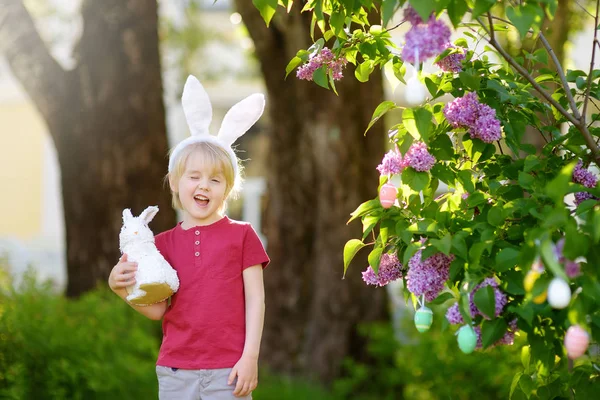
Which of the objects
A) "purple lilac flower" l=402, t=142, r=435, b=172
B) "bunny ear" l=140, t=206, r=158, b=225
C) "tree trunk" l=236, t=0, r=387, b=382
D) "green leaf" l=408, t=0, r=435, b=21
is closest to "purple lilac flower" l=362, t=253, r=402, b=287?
"purple lilac flower" l=402, t=142, r=435, b=172

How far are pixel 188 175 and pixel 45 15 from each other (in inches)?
375

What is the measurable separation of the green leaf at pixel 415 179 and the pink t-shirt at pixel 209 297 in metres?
0.61

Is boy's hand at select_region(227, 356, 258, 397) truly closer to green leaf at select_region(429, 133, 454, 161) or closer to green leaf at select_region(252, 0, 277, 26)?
green leaf at select_region(429, 133, 454, 161)

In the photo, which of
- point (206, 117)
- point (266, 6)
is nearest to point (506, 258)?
point (266, 6)

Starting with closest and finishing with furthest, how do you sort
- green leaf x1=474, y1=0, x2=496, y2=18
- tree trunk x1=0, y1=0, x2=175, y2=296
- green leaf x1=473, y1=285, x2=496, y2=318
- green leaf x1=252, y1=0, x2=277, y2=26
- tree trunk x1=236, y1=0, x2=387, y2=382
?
1. green leaf x1=474, y1=0, x2=496, y2=18
2. green leaf x1=473, y1=285, x2=496, y2=318
3. green leaf x1=252, y1=0, x2=277, y2=26
4. tree trunk x1=236, y1=0, x2=387, y2=382
5. tree trunk x1=0, y1=0, x2=175, y2=296

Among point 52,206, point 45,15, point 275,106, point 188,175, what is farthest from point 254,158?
point 188,175

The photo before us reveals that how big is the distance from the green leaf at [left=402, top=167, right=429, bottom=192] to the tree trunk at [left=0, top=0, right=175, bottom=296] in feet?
11.3

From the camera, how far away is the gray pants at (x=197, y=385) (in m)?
2.74

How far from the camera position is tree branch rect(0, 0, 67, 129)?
6387 millimetres

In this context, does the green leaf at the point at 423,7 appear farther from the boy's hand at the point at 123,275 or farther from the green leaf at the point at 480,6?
the boy's hand at the point at 123,275

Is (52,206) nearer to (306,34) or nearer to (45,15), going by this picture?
(45,15)

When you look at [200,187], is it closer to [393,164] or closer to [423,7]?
[393,164]

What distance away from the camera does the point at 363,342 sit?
5848mm

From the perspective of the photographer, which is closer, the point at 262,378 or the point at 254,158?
the point at 262,378
